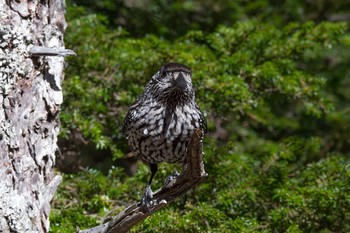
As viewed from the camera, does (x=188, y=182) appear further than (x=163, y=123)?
No

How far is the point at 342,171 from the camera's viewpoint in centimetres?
533

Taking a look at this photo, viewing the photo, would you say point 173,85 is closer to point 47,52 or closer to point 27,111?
point 47,52

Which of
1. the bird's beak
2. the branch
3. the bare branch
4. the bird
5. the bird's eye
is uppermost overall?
the bare branch

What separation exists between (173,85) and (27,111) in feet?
2.95

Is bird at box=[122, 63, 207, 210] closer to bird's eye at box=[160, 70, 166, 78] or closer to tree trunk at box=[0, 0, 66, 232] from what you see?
bird's eye at box=[160, 70, 166, 78]

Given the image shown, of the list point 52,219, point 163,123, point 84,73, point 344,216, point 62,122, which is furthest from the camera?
point 84,73

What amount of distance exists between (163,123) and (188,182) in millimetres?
643

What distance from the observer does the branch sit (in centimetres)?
383

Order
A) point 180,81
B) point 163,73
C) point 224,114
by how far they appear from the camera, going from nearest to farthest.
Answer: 1. point 180,81
2. point 163,73
3. point 224,114

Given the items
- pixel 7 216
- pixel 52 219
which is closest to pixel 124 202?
pixel 52 219

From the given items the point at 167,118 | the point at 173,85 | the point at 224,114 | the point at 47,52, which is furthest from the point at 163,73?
the point at 224,114

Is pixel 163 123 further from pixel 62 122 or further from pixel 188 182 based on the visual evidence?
pixel 62 122

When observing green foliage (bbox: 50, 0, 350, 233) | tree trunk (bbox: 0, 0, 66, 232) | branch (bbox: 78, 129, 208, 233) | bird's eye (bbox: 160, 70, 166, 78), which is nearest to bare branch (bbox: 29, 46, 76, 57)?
tree trunk (bbox: 0, 0, 66, 232)

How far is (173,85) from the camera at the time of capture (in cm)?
444
